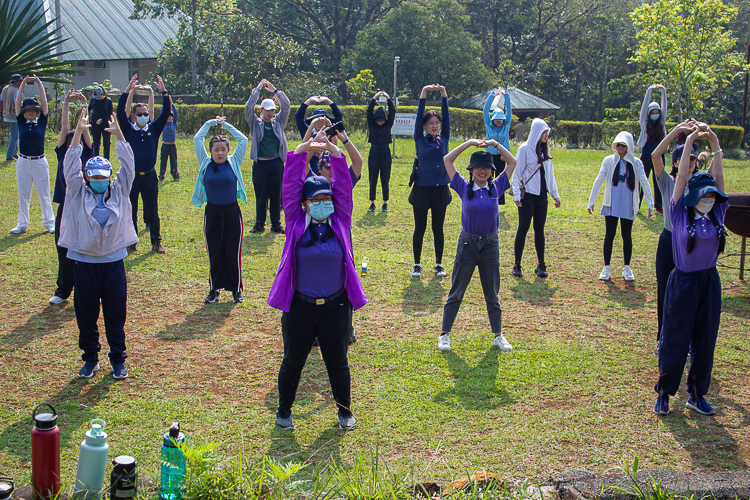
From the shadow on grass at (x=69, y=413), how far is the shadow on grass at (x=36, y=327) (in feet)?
3.91

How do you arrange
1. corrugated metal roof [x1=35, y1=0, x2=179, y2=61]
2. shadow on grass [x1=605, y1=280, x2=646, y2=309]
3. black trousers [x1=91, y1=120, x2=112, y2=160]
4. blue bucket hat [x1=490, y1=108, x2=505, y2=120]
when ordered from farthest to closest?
corrugated metal roof [x1=35, y1=0, x2=179, y2=61], black trousers [x1=91, y1=120, x2=112, y2=160], blue bucket hat [x1=490, y1=108, x2=505, y2=120], shadow on grass [x1=605, y1=280, x2=646, y2=309]

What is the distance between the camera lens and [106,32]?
113ft

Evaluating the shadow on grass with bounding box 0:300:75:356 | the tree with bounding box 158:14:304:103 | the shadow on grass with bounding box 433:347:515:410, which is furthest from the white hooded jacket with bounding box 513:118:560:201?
the tree with bounding box 158:14:304:103

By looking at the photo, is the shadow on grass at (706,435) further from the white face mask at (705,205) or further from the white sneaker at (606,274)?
the white sneaker at (606,274)

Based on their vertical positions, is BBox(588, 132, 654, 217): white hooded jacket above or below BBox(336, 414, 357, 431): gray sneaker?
above

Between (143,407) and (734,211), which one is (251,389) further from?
(734,211)

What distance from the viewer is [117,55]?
33.6 metres

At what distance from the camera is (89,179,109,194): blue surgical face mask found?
5.46 m

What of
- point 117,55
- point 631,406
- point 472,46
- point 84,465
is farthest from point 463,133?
point 84,465

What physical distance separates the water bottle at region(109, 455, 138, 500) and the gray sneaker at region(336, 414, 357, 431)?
6.02 feet

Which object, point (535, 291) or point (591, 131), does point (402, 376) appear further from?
point (591, 131)

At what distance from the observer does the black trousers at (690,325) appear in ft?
16.8

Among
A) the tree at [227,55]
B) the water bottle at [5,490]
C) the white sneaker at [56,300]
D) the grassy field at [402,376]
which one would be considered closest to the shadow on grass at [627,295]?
the grassy field at [402,376]

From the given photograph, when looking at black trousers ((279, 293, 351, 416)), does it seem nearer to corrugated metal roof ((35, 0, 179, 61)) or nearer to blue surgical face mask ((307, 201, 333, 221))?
blue surgical face mask ((307, 201, 333, 221))
